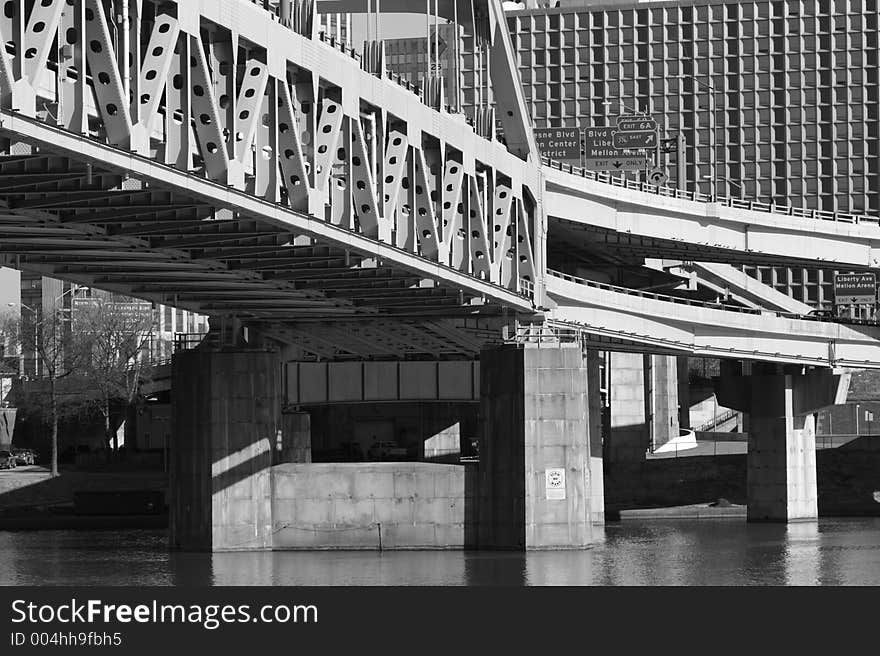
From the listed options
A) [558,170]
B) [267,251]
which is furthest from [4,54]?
[558,170]

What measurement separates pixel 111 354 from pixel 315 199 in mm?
78631

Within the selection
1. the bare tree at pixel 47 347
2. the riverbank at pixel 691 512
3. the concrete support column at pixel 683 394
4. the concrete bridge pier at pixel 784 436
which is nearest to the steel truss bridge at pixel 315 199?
the concrete bridge pier at pixel 784 436

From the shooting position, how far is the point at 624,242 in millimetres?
98375

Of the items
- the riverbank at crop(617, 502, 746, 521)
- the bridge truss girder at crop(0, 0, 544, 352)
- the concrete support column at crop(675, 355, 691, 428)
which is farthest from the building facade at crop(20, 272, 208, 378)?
the bridge truss girder at crop(0, 0, 544, 352)

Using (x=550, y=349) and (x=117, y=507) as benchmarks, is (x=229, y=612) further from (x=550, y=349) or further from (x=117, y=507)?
(x=117, y=507)

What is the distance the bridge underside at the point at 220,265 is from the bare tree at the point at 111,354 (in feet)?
126

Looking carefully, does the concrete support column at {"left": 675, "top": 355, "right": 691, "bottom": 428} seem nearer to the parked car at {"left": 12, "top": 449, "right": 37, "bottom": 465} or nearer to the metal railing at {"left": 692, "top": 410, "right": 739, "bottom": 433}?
the metal railing at {"left": 692, "top": 410, "right": 739, "bottom": 433}

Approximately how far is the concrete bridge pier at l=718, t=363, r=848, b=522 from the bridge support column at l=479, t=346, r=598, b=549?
29.7 meters

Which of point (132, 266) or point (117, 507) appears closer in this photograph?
point (132, 266)

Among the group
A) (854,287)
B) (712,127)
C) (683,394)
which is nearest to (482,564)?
(854,287)

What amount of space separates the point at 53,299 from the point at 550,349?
86428 mm

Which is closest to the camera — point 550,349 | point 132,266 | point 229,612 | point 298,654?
point 298,654

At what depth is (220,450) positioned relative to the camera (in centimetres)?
8069

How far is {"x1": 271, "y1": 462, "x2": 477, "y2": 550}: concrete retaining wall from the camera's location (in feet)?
263
